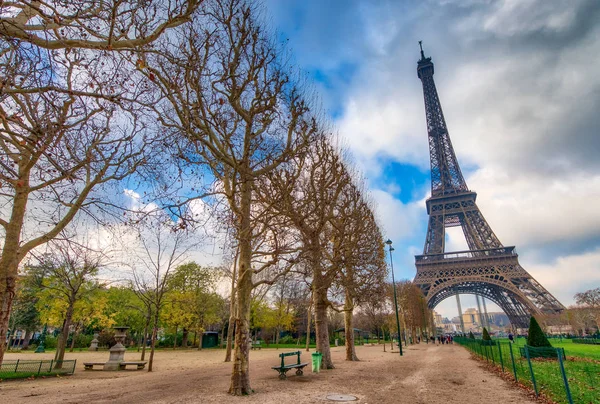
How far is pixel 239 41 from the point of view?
26.7ft

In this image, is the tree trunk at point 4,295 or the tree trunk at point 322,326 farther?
the tree trunk at point 322,326

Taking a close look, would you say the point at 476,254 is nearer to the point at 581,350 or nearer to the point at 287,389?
the point at 581,350

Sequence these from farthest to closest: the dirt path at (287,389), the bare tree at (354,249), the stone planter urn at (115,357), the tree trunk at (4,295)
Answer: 1. the stone planter urn at (115,357)
2. the bare tree at (354,249)
3. the dirt path at (287,389)
4. the tree trunk at (4,295)

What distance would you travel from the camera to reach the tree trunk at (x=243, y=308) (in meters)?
9.71

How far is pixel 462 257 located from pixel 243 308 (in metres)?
52.7

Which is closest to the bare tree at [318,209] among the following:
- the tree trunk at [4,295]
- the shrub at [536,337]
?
the tree trunk at [4,295]

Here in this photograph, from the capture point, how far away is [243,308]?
10188 millimetres

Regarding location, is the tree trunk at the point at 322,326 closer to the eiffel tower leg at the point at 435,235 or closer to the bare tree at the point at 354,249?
the bare tree at the point at 354,249

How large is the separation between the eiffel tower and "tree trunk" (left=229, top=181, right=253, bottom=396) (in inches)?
1886

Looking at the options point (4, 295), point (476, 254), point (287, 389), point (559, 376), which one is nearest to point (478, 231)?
point (476, 254)

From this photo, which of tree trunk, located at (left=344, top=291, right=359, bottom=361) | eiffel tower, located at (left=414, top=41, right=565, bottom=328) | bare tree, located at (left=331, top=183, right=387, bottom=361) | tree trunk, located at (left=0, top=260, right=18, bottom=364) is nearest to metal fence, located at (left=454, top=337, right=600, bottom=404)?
bare tree, located at (left=331, top=183, right=387, bottom=361)

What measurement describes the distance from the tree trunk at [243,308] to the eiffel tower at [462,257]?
157 feet

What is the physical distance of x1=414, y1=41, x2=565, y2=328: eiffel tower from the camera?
47041 mm

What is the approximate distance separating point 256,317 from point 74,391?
117 ft
